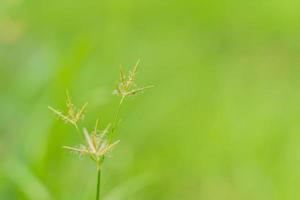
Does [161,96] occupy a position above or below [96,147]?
above

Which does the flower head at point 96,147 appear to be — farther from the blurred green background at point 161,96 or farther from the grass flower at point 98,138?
the blurred green background at point 161,96

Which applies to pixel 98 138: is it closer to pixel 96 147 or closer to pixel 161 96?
pixel 96 147

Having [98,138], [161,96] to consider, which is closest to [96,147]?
[98,138]

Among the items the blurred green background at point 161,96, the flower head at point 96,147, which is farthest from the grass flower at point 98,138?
the blurred green background at point 161,96

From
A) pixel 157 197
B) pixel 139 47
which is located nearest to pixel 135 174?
pixel 157 197

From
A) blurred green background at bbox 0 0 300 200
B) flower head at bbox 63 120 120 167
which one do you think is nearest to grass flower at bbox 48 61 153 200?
flower head at bbox 63 120 120 167

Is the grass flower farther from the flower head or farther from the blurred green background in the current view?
the blurred green background

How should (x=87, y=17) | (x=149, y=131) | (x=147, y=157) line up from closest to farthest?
(x=147, y=157), (x=149, y=131), (x=87, y=17)

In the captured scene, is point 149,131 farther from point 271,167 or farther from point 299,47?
point 299,47
